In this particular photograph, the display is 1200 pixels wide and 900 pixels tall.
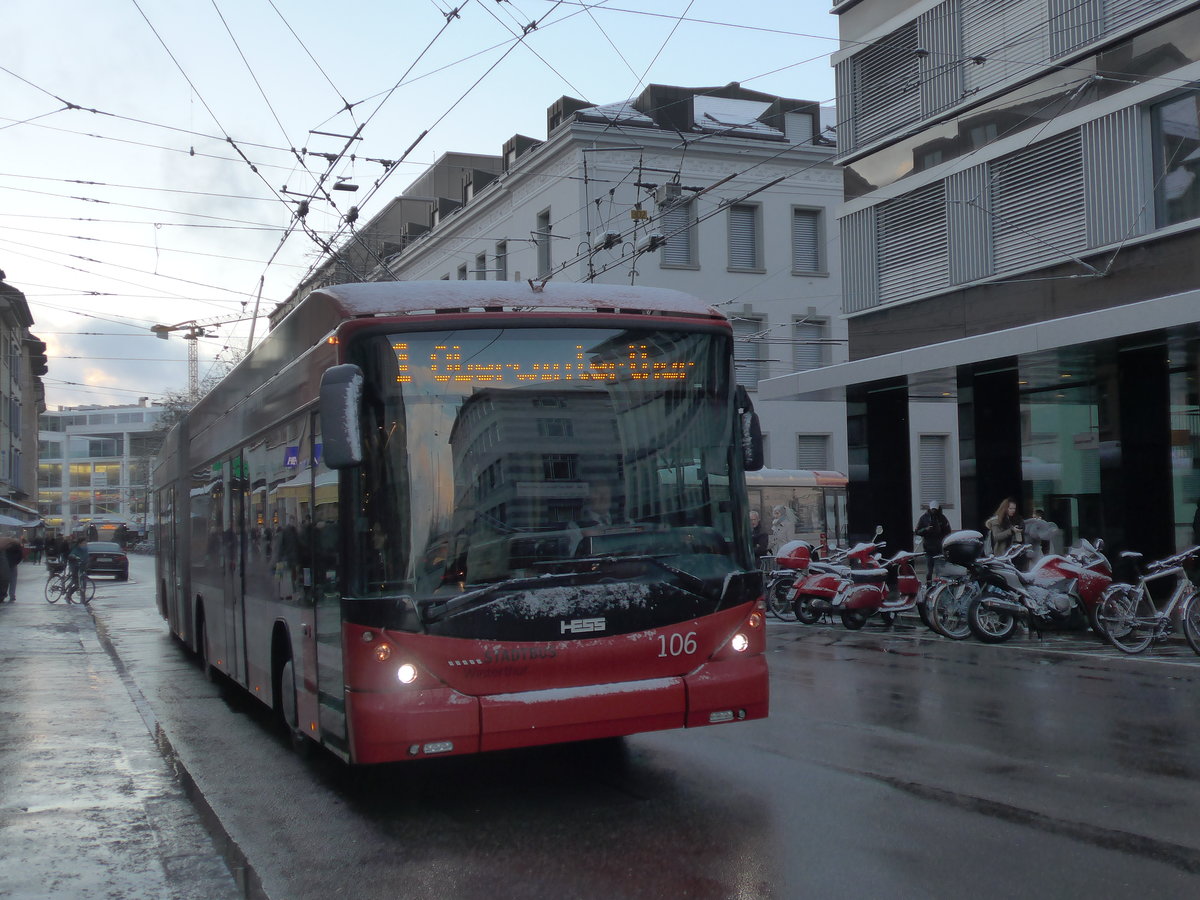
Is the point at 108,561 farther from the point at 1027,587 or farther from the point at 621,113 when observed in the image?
the point at 1027,587

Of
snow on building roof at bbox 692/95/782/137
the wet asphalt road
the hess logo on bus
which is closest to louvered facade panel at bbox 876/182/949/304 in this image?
the wet asphalt road

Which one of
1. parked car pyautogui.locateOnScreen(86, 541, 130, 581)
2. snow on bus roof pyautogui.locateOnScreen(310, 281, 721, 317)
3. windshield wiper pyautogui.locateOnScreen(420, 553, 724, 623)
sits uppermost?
snow on bus roof pyautogui.locateOnScreen(310, 281, 721, 317)

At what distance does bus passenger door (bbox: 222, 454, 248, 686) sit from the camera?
10094mm

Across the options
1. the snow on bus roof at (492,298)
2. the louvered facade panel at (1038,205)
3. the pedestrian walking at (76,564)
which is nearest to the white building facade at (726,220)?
the pedestrian walking at (76,564)

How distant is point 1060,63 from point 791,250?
22.5m

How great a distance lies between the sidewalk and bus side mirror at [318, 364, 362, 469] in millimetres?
1922

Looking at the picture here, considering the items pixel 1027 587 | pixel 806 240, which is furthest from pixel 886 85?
pixel 806 240

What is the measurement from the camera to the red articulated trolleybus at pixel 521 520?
21.6 feet

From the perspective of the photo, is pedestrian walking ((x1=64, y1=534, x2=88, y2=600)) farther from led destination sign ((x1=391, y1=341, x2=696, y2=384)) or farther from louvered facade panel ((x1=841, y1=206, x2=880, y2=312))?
led destination sign ((x1=391, y1=341, x2=696, y2=384))

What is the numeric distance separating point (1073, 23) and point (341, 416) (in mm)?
15190

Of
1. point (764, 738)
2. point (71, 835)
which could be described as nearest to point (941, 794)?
point (764, 738)

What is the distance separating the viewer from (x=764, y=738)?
8.82m

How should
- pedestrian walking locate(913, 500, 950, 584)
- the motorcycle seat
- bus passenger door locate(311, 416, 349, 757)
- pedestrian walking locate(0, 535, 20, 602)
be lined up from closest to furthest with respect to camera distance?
bus passenger door locate(311, 416, 349, 757)
the motorcycle seat
pedestrian walking locate(913, 500, 950, 584)
pedestrian walking locate(0, 535, 20, 602)

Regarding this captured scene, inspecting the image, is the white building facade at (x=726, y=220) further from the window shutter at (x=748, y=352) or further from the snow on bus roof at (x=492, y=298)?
the snow on bus roof at (x=492, y=298)
